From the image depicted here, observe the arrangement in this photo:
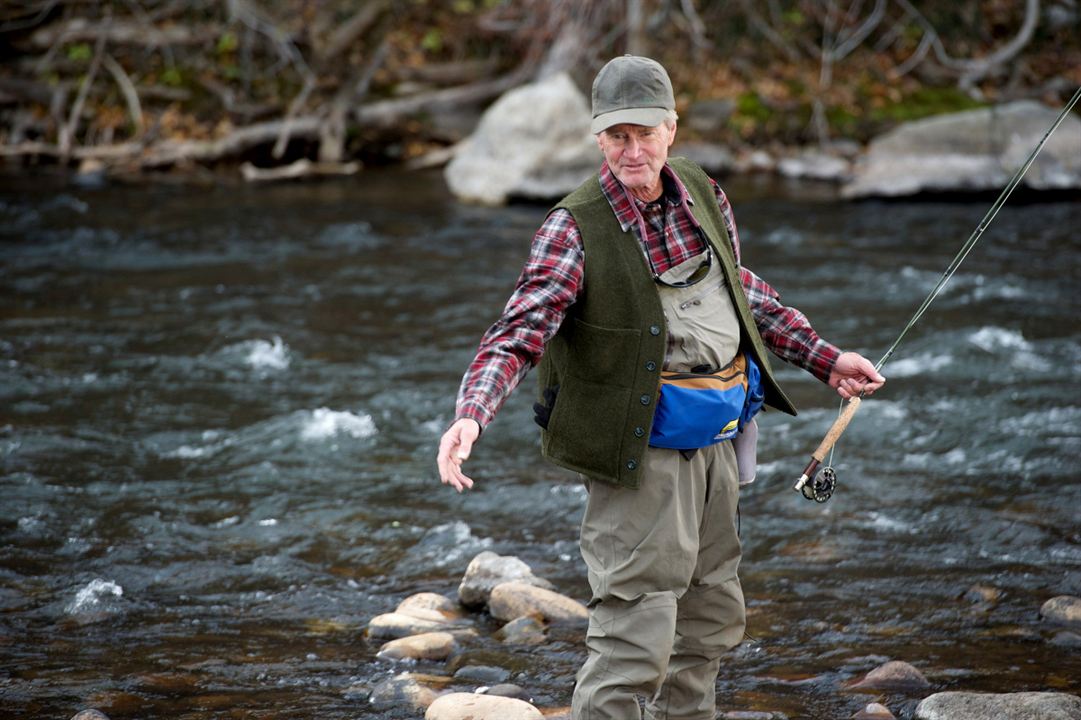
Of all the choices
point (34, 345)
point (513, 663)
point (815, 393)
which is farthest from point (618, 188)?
point (34, 345)

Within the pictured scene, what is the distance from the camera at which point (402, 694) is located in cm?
382

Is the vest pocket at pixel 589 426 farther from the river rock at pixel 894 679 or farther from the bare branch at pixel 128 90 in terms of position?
the bare branch at pixel 128 90

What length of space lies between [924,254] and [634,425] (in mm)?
8753

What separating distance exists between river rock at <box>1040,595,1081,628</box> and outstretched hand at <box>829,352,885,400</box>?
1.69 metres

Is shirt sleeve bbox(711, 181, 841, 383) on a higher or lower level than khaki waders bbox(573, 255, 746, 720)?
higher

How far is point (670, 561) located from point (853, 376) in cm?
81

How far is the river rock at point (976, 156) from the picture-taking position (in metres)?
13.1

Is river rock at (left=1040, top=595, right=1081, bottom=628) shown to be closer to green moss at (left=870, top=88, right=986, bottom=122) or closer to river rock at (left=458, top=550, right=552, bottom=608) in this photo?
Result: river rock at (left=458, top=550, right=552, bottom=608)

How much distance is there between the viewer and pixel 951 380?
25.0ft

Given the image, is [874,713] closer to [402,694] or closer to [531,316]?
[402,694]

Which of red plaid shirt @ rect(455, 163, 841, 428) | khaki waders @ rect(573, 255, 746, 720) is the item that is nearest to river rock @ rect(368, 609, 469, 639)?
khaki waders @ rect(573, 255, 746, 720)

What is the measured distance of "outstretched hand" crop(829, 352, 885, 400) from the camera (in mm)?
3258

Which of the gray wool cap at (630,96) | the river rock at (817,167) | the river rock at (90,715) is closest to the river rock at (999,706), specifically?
the gray wool cap at (630,96)

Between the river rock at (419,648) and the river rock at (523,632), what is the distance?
0.75ft
